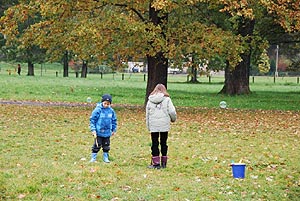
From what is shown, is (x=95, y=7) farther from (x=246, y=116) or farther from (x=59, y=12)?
(x=246, y=116)

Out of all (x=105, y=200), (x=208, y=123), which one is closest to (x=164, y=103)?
(x=105, y=200)

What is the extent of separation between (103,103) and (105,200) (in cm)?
320

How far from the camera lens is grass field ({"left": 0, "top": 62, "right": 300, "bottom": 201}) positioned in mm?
8211

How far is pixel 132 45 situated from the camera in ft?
68.4

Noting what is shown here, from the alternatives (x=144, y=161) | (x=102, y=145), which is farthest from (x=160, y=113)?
(x=102, y=145)

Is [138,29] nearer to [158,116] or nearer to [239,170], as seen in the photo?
[158,116]

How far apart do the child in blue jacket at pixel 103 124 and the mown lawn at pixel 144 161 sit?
329mm

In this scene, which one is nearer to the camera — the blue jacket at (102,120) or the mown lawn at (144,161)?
the mown lawn at (144,161)

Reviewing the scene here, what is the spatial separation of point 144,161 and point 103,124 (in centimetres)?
106

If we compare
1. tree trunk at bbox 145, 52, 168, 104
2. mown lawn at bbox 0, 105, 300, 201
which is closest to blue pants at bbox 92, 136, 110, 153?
mown lawn at bbox 0, 105, 300, 201

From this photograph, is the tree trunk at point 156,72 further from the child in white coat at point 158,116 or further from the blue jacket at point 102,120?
the child in white coat at point 158,116

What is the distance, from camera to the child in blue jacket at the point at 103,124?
34.7 ft

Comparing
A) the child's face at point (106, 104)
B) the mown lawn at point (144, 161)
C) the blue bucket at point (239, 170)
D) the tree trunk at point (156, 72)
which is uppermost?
the tree trunk at point (156, 72)

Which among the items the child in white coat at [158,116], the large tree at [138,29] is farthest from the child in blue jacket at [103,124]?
the large tree at [138,29]
